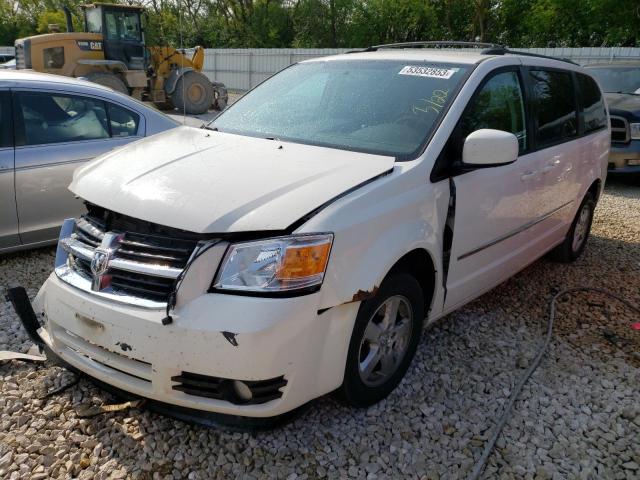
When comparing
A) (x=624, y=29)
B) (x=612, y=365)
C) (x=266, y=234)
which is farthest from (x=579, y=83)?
(x=624, y=29)

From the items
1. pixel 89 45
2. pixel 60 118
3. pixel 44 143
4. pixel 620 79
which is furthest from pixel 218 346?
pixel 89 45

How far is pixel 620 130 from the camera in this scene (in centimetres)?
865

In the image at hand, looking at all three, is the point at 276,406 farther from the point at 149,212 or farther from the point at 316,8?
the point at 316,8

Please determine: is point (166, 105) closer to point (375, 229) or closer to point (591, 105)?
point (591, 105)

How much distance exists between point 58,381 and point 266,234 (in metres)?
1.58

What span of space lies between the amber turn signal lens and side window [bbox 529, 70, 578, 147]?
7.73ft

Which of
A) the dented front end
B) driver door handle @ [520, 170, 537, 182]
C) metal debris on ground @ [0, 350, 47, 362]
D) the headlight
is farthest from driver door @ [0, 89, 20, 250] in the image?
driver door handle @ [520, 170, 537, 182]

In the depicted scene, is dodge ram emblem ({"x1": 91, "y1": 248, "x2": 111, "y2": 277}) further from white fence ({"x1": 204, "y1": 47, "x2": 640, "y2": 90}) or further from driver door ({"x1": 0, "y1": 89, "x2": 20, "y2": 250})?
white fence ({"x1": 204, "y1": 47, "x2": 640, "y2": 90})

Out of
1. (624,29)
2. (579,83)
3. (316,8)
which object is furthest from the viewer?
(316,8)

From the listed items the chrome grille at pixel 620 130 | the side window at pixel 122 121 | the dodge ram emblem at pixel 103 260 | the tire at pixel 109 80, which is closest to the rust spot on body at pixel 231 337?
the dodge ram emblem at pixel 103 260

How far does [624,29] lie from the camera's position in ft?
79.3

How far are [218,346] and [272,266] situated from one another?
14.8 inches

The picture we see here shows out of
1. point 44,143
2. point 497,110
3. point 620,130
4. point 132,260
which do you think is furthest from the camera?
point 620,130

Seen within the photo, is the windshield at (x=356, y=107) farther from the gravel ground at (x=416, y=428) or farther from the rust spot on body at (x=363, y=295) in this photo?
the gravel ground at (x=416, y=428)
